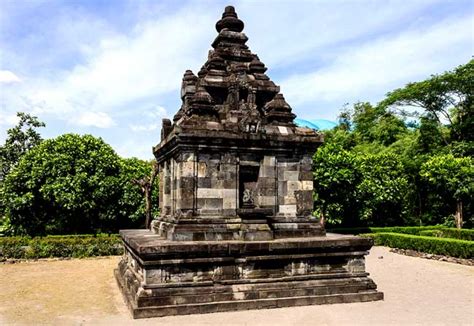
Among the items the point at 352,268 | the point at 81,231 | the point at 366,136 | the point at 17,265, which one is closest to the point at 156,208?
the point at 81,231

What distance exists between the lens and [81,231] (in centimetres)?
2530

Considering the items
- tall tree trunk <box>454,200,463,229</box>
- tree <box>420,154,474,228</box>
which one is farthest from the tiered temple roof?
tall tree trunk <box>454,200,463,229</box>

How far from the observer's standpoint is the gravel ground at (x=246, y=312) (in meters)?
8.54

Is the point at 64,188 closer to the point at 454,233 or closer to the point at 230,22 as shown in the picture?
the point at 230,22

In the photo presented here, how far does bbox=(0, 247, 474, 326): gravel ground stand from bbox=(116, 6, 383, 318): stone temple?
44 cm

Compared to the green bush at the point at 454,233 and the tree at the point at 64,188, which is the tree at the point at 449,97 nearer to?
the green bush at the point at 454,233

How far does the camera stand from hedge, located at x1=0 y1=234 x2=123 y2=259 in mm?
19047

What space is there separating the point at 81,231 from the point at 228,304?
1852 centimetres

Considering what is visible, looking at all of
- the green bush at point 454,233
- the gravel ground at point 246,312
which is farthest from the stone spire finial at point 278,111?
the green bush at point 454,233

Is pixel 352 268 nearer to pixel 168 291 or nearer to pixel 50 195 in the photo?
pixel 168 291

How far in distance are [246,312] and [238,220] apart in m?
2.34

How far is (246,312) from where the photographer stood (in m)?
9.03

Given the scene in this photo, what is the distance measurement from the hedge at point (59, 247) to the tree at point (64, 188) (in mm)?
3176

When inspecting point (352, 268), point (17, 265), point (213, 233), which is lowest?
point (17, 265)
